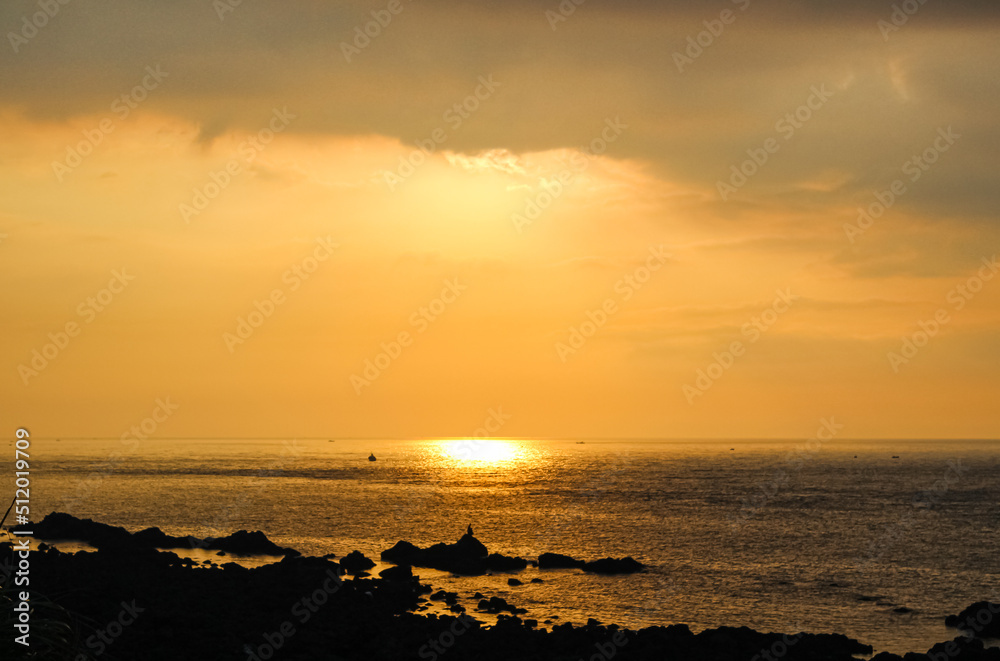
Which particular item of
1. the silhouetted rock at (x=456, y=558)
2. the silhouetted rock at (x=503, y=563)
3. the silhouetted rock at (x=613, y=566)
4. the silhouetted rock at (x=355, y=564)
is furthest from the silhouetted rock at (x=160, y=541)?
the silhouetted rock at (x=613, y=566)

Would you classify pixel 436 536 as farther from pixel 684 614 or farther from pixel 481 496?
pixel 481 496

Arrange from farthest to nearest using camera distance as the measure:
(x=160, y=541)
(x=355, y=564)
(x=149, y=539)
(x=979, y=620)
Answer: (x=160, y=541) → (x=149, y=539) → (x=355, y=564) → (x=979, y=620)

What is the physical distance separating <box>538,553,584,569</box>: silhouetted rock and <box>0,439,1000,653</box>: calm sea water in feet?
7.29

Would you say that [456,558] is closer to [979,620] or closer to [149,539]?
[149,539]

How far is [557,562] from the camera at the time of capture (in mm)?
56812

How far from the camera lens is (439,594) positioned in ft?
143

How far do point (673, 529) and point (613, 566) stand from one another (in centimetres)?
2631

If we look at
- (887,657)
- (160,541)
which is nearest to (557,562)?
(887,657)

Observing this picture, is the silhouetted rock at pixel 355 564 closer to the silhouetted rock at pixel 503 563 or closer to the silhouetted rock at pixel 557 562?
the silhouetted rock at pixel 503 563

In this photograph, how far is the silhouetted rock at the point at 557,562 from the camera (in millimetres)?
56531

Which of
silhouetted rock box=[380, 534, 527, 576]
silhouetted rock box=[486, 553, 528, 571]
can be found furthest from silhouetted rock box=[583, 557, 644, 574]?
silhouetted rock box=[380, 534, 527, 576]

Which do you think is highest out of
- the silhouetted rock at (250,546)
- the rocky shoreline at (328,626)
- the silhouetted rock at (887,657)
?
the silhouetted rock at (250,546)

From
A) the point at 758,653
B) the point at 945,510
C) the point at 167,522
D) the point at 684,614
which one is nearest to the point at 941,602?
the point at 684,614

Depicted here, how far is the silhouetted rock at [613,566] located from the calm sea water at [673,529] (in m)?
1.41
